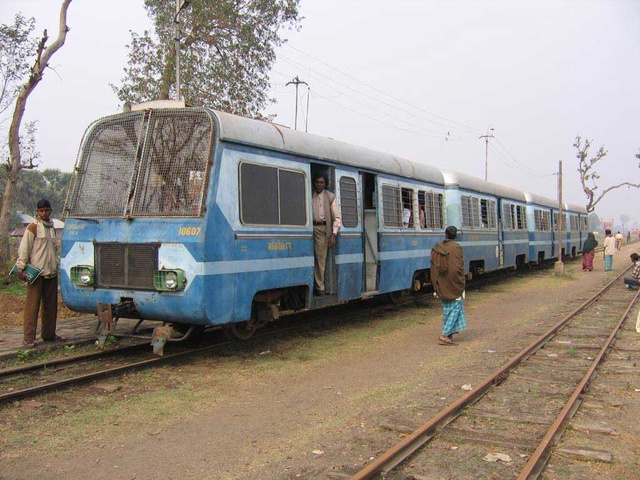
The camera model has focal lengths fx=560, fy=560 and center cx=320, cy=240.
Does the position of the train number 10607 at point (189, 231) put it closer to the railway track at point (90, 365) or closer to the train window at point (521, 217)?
the railway track at point (90, 365)

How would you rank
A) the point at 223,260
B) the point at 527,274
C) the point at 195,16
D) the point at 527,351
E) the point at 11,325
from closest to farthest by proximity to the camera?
the point at 223,260, the point at 527,351, the point at 11,325, the point at 195,16, the point at 527,274

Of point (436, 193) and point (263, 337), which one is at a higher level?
point (436, 193)

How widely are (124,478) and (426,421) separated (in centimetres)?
Result: 251

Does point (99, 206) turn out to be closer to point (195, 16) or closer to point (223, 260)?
point (223, 260)

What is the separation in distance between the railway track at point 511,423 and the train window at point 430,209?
14.3 ft

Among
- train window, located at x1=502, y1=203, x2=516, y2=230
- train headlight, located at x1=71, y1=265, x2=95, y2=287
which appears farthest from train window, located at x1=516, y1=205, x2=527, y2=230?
train headlight, located at x1=71, y1=265, x2=95, y2=287

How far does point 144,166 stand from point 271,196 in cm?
161

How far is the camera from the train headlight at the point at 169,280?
622 centimetres

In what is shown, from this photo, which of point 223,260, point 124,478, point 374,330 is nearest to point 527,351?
point 374,330

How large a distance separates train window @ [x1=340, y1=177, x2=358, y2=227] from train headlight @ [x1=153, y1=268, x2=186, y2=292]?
3435 millimetres

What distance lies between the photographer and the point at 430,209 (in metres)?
12.5

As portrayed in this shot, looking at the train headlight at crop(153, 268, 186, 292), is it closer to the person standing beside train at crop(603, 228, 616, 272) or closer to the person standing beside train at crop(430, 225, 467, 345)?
the person standing beside train at crop(430, 225, 467, 345)

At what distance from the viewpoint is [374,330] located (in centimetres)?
970

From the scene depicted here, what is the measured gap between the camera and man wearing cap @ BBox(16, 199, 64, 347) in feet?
23.6
